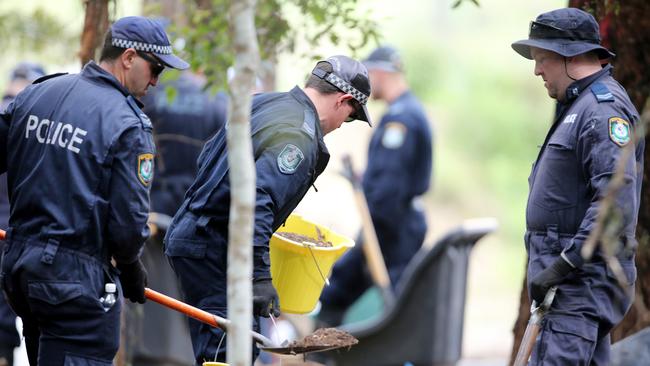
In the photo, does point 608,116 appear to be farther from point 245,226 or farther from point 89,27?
point 89,27

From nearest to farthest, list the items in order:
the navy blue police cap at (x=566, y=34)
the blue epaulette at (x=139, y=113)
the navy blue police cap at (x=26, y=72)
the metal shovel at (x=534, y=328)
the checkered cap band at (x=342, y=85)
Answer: the blue epaulette at (x=139, y=113) → the metal shovel at (x=534, y=328) → the navy blue police cap at (x=566, y=34) → the checkered cap band at (x=342, y=85) → the navy blue police cap at (x=26, y=72)

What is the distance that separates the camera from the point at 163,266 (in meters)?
9.09

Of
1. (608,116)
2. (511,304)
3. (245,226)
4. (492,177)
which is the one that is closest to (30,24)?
(608,116)

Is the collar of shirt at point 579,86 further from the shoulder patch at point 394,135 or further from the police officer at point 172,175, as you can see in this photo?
the shoulder patch at point 394,135

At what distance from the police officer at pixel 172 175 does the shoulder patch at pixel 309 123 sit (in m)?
3.92

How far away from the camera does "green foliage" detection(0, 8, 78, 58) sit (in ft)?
33.0

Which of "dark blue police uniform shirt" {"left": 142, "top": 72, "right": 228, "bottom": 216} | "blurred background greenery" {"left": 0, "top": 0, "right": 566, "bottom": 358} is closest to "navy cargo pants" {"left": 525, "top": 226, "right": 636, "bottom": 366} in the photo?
"dark blue police uniform shirt" {"left": 142, "top": 72, "right": 228, "bottom": 216}

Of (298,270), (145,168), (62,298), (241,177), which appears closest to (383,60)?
(298,270)

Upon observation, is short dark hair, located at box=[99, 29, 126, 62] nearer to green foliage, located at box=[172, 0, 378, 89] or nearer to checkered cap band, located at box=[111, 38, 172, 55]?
checkered cap band, located at box=[111, 38, 172, 55]

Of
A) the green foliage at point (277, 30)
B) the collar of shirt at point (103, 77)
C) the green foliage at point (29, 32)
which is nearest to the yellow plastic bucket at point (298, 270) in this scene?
the collar of shirt at point (103, 77)

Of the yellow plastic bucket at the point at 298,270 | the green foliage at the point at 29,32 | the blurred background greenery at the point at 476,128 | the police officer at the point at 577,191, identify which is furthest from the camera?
the blurred background greenery at the point at 476,128

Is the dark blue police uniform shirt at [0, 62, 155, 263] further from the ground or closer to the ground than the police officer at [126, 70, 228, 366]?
further from the ground

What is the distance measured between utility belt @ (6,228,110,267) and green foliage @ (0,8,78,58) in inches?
202

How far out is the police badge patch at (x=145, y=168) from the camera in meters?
4.97
